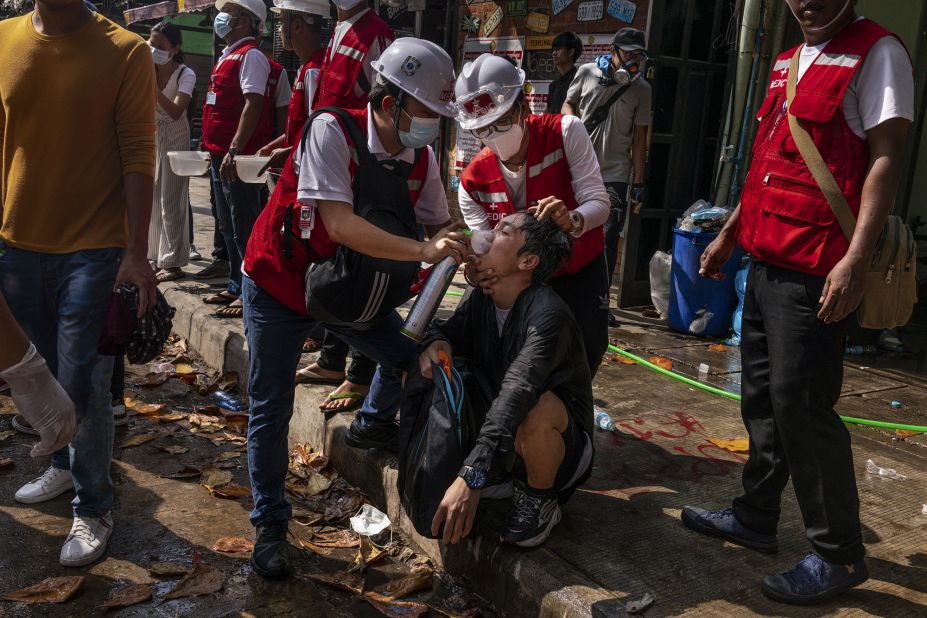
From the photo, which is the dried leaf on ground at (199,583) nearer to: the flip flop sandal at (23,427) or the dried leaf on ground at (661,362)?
the flip flop sandal at (23,427)

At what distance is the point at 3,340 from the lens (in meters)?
2.24

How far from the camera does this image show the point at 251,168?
535 centimetres

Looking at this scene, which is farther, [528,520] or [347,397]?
[347,397]

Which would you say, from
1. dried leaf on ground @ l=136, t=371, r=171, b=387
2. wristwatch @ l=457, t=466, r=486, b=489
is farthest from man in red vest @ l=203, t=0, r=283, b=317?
wristwatch @ l=457, t=466, r=486, b=489

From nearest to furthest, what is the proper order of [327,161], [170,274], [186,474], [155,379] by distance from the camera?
[327,161]
[186,474]
[155,379]
[170,274]

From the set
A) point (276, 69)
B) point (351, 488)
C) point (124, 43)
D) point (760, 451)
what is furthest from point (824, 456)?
point (276, 69)

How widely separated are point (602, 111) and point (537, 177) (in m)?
3.17

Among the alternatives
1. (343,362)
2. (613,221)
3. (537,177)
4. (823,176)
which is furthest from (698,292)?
(823,176)

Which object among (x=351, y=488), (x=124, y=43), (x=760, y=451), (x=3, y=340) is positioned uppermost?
(x=124, y=43)

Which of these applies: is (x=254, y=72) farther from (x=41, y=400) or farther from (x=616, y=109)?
(x=41, y=400)

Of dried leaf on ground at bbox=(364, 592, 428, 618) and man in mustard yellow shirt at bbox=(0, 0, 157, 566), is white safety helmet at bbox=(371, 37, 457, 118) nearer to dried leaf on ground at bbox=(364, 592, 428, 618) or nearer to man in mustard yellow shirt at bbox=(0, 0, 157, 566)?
man in mustard yellow shirt at bbox=(0, 0, 157, 566)

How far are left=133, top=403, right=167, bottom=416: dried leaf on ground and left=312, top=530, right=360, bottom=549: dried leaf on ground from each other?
1.86 m

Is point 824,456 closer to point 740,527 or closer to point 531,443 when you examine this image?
point 740,527

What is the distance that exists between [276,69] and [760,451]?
4.74m
